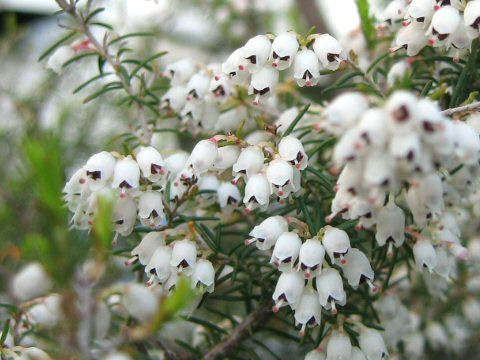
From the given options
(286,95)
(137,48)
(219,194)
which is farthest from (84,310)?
(137,48)

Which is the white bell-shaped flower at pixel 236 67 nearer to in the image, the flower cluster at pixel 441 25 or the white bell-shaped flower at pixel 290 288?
the flower cluster at pixel 441 25

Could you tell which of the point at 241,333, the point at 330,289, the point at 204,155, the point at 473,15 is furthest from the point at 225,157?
the point at 473,15

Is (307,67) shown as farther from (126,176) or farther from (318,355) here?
(318,355)

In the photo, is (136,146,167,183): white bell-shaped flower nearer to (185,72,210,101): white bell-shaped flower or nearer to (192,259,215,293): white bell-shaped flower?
(192,259,215,293): white bell-shaped flower

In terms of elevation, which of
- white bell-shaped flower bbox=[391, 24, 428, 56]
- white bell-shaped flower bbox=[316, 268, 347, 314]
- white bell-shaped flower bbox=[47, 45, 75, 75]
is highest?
white bell-shaped flower bbox=[47, 45, 75, 75]

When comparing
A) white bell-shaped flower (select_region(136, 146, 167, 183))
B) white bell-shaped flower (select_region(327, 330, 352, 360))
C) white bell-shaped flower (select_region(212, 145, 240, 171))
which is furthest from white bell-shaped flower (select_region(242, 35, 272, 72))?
white bell-shaped flower (select_region(327, 330, 352, 360))

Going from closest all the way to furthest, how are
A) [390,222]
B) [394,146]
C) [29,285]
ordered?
[394,146] → [390,222] → [29,285]
